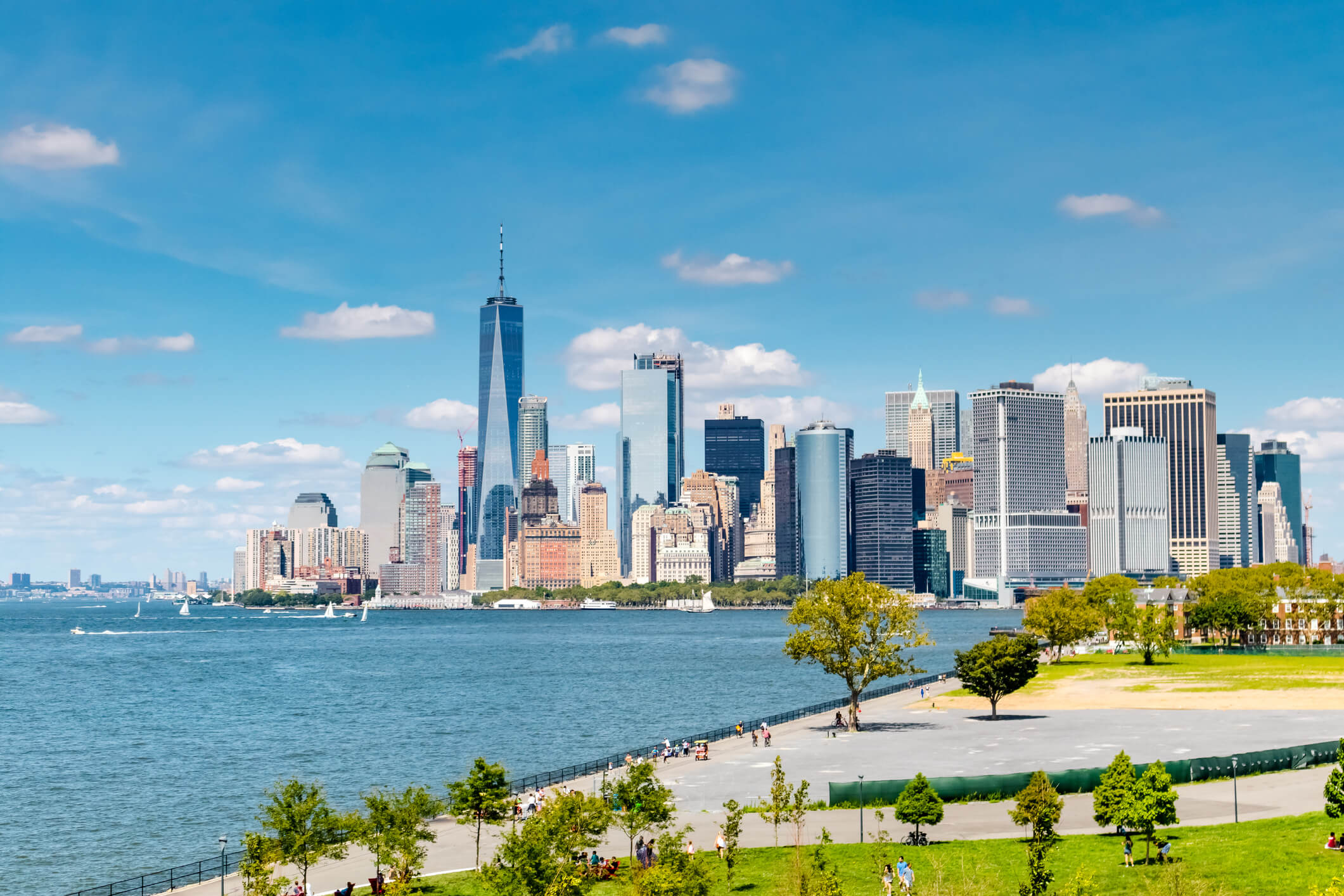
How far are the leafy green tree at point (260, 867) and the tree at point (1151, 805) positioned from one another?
2862cm

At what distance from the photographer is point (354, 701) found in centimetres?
13912

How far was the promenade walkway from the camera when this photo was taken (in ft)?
176

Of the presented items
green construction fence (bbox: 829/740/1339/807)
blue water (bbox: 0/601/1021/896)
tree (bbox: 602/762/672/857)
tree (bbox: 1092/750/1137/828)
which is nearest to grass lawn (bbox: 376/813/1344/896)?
tree (bbox: 1092/750/1137/828)

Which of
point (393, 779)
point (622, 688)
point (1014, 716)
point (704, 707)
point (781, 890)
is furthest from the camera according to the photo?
point (622, 688)

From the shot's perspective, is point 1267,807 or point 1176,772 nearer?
point 1267,807

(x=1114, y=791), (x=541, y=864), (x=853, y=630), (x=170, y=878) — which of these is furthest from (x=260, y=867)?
(x=853, y=630)

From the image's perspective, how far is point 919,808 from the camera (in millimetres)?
50406

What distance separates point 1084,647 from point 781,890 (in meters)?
152

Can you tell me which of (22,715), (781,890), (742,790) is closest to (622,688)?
(22,715)

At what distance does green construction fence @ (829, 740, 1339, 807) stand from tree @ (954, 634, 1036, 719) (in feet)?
97.6

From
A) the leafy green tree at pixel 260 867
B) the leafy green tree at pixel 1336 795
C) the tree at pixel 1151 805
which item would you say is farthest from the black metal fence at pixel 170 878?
the leafy green tree at pixel 1336 795

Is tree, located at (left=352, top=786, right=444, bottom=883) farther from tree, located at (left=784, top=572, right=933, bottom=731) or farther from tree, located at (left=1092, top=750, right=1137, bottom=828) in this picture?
tree, located at (left=784, top=572, right=933, bottom=731)

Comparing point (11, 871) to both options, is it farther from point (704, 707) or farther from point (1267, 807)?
point (704, 707)

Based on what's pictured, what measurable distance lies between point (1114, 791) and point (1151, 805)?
312 centimetres
